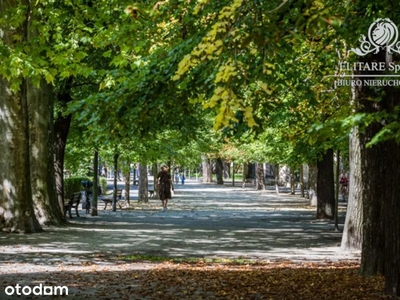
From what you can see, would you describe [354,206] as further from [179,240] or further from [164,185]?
[164,185]

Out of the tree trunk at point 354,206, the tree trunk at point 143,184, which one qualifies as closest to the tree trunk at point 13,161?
the tree trunk at point 354,206

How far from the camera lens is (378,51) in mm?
10789

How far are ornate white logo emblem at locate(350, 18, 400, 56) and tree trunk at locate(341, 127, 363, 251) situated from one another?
16.4ft

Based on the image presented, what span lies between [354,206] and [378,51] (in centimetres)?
Answer: 582

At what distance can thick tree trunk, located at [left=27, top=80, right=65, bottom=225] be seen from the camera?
20406mm

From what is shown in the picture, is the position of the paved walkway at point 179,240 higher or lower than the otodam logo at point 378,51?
lower

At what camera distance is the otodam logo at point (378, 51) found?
8648 millimetres

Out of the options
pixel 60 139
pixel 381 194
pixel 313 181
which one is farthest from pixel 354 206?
pixel 313 181

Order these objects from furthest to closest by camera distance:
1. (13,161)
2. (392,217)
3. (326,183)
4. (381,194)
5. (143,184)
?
(143,184)
(326,183)
(13,161)
(381,194)
(392,217)

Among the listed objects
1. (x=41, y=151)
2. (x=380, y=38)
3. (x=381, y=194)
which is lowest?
(x=381, y=194)

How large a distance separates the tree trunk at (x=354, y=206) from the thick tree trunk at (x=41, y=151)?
29.8 ft

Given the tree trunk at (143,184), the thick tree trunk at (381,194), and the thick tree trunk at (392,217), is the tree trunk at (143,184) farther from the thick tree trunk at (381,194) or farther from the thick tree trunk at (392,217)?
the thick tree trunk at (392,217)

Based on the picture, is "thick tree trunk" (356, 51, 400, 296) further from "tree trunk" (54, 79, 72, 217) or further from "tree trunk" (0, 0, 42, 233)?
"tree trunk" (54, 79, 72, 217)

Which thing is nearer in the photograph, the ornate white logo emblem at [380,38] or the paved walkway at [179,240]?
the ornate white logo emblem at [380,38]
